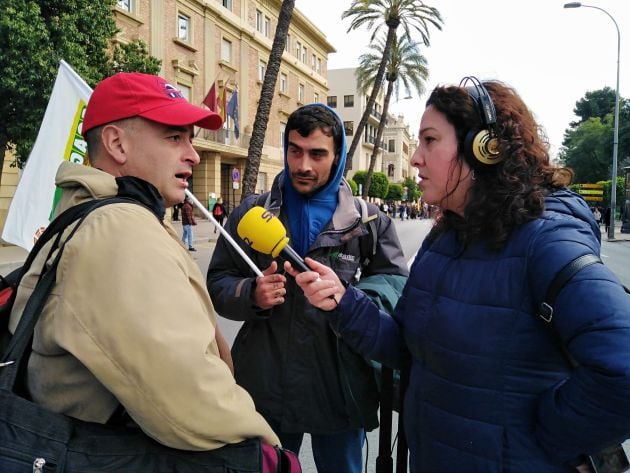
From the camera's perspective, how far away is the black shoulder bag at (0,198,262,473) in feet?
3.58

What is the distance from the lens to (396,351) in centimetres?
177

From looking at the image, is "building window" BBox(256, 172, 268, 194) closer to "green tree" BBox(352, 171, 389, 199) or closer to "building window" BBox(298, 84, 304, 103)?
"building window" BBox(298, 84, 304, 103)

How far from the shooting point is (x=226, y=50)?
2822 cm

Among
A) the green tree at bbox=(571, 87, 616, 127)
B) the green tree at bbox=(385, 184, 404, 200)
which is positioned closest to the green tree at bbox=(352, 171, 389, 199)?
the green tree at bbox=(385, 184, 404, 200)

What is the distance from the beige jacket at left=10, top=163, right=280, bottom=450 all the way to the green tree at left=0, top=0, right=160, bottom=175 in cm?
1178

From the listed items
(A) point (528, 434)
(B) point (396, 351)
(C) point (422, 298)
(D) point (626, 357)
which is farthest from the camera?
(B) point (396, 351)

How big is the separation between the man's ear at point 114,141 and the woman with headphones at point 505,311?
95cm

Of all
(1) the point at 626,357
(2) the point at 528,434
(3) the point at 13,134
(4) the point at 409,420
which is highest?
(3) the point at 13,134

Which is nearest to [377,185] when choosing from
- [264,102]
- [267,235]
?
[264,102]

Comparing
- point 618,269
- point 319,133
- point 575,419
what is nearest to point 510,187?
point 575,419

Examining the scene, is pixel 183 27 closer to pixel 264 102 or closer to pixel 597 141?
pixel 264 102

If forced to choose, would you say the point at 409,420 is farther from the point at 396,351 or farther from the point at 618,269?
the point at 618,269

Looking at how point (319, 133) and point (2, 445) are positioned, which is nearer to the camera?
point (2, 445)

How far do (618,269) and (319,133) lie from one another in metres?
13.5
